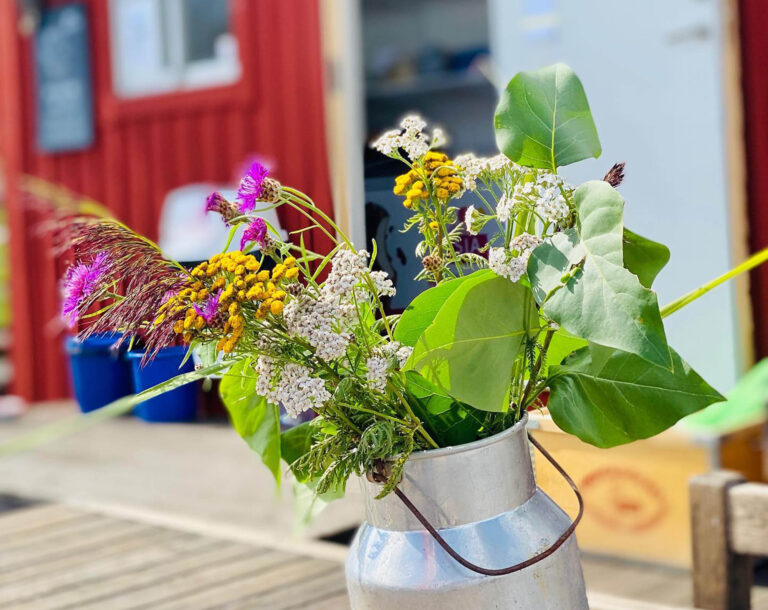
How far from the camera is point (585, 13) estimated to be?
2.81 m

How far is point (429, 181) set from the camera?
0.76 meters

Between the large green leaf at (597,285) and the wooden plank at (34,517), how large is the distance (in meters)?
1.20

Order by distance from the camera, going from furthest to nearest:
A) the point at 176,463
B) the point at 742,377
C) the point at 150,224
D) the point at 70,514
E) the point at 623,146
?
the point at 150,224 < the point at 176,463 < the point at 623,146 < the point at 742,377 < the point at 70,514

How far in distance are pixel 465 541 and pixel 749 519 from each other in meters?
0.65

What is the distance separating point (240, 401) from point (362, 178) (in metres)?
0.22

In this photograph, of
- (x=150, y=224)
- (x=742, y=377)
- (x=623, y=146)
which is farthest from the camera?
(x=150, y=224)

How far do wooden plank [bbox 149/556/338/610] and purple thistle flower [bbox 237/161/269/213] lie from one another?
64 cm

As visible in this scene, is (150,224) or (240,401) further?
(150,224)

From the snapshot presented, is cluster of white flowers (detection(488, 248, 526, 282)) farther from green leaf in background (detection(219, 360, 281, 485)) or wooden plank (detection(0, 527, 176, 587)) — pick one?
wooden plank (detection(0, 527, 176, 587))

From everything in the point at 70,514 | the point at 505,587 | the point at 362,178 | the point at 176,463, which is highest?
the point at 362,178

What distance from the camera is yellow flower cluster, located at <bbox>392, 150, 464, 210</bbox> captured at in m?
0.75

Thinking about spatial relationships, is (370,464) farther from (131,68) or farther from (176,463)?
(131,68)

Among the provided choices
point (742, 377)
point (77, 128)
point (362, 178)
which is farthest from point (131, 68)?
point (362, 178)

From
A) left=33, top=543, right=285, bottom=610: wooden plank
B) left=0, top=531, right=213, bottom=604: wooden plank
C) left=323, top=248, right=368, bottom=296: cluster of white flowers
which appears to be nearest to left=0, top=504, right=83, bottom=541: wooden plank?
left=0, top=531, right=213, bottom=604: wooden plank
